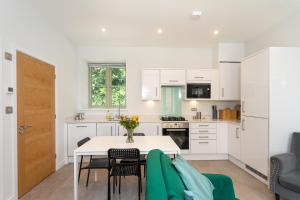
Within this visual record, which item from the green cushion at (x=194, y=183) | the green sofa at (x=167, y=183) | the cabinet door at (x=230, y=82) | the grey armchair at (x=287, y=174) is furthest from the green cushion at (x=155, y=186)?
the cabinet door at (x=230, y=82)

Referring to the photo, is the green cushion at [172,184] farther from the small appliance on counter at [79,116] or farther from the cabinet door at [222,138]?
the small appliance on counter at [79,116]

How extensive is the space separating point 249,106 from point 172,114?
6.55ft

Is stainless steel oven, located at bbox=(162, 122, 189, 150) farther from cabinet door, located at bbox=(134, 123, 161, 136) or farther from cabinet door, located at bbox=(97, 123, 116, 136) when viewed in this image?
cabinet door, located at bbox=(97, 123, 116, 136)

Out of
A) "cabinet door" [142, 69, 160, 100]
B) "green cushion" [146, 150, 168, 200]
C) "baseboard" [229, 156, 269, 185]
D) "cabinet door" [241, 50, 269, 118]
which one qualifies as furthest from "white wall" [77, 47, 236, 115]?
"green cushion" [146, 150, 168, 200]

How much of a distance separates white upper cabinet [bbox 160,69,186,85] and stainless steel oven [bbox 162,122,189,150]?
3.21 ft

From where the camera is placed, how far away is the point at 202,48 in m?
5.18

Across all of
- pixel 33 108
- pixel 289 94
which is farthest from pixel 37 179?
pixel 289 94

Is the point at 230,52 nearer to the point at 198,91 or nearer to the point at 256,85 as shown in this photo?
the point at 198,91

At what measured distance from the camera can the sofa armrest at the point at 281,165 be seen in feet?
8.22

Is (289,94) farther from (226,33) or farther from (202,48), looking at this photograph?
(202,48)

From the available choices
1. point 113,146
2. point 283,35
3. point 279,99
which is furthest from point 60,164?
point 283,35

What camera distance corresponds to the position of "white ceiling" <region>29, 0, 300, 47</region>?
2.92 meters

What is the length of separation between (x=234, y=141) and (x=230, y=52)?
2.08 meters

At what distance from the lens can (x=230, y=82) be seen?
15.6ft
